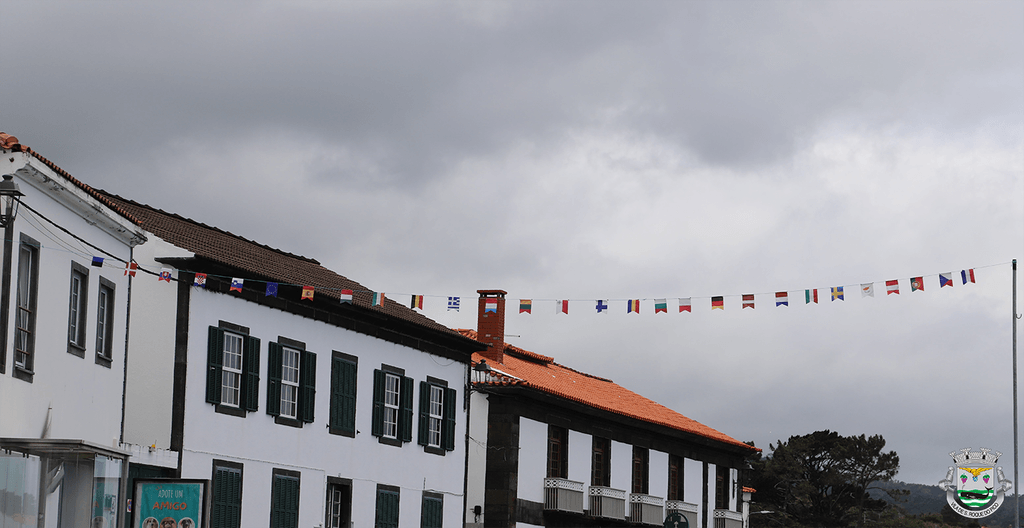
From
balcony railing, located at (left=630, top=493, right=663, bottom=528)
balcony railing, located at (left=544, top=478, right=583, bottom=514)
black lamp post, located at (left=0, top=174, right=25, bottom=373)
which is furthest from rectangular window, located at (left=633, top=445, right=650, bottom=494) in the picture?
black lamp post, located at (left=0, top=174, right=25, bottom=373)

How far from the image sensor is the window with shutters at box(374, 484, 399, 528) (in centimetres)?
3222

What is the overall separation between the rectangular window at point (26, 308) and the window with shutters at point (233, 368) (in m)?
6.44

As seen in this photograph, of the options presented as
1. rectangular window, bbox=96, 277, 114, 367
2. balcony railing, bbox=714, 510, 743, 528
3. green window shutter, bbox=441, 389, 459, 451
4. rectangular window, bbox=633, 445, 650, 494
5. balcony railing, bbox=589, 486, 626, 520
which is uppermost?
rectangular window, bbox=96, 277, 114, 367

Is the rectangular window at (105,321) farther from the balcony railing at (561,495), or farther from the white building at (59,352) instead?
the balcony railing at (561,495)

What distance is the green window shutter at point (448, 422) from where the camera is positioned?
35.2 meters

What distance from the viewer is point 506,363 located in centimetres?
4134

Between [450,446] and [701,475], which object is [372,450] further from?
[701,475]

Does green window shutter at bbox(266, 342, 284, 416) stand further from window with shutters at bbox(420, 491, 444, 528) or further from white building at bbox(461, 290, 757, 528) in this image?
white building at bbox(461, 290, 757, 528)

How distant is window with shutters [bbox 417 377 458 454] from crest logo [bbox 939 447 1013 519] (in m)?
15.1

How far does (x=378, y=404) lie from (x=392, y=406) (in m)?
0.73

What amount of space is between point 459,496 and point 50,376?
16409 mm

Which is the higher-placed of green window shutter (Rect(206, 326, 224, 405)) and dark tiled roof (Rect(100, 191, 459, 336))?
dark tiled roof (Rect(100, 191, 459, 336))

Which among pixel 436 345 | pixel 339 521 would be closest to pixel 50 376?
pixel 339 521

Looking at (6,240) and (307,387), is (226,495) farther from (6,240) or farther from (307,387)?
(6,240)
